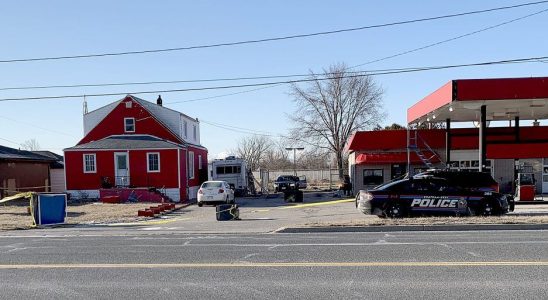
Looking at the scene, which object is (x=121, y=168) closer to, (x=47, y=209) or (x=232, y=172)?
(x=232, y=172)

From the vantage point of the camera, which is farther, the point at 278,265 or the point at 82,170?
the point at 82,170

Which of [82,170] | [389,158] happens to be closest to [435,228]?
[389,158]

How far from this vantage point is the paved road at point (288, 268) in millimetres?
7051

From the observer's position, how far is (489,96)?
2067 cm

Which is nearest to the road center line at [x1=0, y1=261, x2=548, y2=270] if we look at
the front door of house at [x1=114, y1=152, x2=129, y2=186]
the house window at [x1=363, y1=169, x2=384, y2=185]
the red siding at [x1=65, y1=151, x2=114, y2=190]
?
the house window at [x1=363, y1=169, x2=384, y2=185]

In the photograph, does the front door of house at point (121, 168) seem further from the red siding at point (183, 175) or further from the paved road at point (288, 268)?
the paved road at point (288, 268)

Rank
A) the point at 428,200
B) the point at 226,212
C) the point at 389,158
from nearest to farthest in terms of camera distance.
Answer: the point at 428,200 → the point at 226,212 → the point at 389,158

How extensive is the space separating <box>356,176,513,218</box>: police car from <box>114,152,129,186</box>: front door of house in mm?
20969

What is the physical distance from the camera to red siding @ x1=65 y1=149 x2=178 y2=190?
35031 millimetres

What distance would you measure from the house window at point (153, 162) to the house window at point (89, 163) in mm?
3725

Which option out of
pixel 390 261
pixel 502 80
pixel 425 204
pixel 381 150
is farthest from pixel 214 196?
pixel 390 261

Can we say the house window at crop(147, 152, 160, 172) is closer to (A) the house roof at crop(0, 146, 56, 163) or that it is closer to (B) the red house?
(B) the red house

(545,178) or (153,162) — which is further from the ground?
(153,162)

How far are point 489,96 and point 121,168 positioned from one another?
78.9ft
